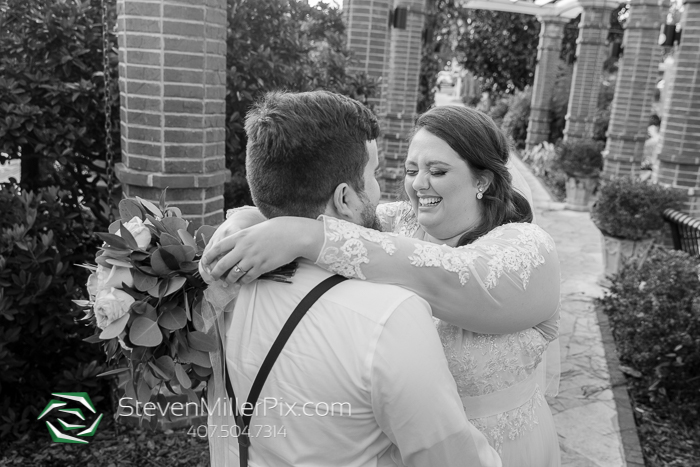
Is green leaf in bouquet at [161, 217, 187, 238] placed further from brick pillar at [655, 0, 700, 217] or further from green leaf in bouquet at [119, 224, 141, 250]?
brick pillar at [655, 0, 700, 217]

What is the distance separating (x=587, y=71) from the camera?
1576 centimetres

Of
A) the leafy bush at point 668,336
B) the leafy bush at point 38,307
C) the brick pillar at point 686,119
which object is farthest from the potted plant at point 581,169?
the leafy bush at point 38,307

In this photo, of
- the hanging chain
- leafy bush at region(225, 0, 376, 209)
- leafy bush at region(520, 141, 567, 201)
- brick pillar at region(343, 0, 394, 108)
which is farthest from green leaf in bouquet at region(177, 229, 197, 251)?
leafy bush at region(520, 141, 567, 201)

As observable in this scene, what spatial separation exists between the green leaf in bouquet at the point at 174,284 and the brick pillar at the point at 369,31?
579 centimetres

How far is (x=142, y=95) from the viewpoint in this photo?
3.52 m

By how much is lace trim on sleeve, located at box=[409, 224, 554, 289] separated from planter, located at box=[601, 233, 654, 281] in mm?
6208

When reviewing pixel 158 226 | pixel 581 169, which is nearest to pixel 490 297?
pixel 158 226

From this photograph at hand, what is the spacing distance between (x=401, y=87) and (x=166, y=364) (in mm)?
A: 8405

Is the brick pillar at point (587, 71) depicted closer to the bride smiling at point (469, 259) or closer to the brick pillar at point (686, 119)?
the brick pillar at point (686, 119)

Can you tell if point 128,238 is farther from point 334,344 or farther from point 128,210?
point 334,344

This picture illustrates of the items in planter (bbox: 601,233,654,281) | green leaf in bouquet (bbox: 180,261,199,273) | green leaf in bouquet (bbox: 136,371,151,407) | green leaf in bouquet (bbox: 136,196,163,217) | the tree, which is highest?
the tree

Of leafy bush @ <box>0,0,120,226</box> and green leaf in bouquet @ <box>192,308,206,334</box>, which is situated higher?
leafy bush @ <box>0,0,120,226</box>

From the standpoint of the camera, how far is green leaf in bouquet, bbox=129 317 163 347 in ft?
5.76

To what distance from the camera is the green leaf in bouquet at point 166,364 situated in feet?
6.01
